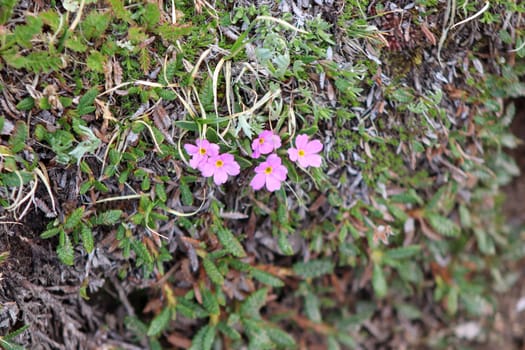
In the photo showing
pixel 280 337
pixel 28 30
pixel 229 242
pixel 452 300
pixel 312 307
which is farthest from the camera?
pixel 452 300

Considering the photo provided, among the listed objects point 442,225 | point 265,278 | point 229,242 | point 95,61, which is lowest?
Result: point 265,278

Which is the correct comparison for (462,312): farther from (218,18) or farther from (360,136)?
(218,18)

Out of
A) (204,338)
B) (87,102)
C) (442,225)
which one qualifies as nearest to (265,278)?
(204,338)

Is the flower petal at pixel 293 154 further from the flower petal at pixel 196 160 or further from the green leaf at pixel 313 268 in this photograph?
the green leaf at pixel 313 268

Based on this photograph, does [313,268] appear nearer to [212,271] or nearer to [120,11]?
[212,271]

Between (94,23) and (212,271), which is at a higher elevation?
(94,23)

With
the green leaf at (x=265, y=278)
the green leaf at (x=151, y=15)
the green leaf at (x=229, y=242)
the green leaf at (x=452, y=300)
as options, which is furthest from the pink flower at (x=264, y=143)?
the green leaf at (x=452, y=300)

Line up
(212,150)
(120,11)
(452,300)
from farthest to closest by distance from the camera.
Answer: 1. (452,300)
2. (212,150)
3. (120,11)
